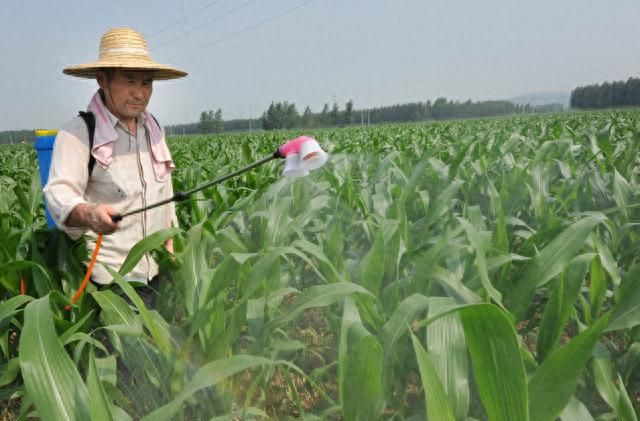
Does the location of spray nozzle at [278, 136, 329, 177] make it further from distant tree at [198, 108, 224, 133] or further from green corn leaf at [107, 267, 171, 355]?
distant tree at [198, 108, 224, 133]

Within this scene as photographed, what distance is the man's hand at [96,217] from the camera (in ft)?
4.62

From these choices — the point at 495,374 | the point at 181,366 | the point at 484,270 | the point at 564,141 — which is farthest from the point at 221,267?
the point at 564,141

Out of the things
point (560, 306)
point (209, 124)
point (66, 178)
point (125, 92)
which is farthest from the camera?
point (209, 124)

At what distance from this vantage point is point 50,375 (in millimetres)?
794

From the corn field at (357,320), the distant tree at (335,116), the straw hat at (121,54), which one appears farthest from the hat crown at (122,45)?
the distant tree at (335,116)

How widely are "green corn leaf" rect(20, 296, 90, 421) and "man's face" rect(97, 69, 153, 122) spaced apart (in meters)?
0.97

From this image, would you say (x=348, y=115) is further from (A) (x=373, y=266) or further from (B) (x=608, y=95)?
(A) (x=373, y=266)

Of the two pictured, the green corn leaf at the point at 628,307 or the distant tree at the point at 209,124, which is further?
the distant tree at the point at 209,124

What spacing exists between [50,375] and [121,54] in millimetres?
1098

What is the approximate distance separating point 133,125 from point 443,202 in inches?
41.9

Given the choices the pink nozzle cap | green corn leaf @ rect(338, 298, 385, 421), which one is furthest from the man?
green corn leaf @ rect(338, 298, 385, 421)

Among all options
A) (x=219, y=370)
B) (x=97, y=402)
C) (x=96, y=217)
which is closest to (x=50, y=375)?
(x=97, y=402)

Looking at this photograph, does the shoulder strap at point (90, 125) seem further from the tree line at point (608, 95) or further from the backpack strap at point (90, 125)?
the tree line at point (608, 95)

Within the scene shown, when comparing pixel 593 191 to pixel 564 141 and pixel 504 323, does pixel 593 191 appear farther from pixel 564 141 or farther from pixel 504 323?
pixel 504 323
